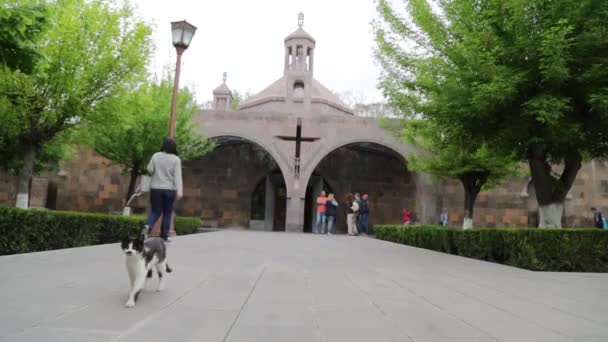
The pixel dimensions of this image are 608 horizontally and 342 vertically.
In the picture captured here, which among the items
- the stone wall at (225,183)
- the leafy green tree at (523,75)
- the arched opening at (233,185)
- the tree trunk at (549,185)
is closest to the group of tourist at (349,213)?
the arched opening at (233,185)

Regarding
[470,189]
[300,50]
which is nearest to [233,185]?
[300,50]

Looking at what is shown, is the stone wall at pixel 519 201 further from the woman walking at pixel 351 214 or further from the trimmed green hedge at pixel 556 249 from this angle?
the trimmed green hedge at pixel 556 249

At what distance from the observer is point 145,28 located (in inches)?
436

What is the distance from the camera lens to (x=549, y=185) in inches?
384

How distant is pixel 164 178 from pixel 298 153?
1530 centimetres

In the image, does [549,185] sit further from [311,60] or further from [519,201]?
[311,60]

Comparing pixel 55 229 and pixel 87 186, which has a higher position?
pixel 87 186

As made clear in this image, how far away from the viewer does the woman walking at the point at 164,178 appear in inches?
203

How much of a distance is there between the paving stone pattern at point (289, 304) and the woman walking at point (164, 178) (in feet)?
2.95

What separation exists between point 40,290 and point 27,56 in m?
3.84

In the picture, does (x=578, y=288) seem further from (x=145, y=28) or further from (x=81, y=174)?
(x=81, y=174)

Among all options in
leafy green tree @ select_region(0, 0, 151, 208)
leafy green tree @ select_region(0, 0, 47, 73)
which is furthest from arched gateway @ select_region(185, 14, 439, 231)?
leafy green tree @ select_region(0, 0, 47, 73)

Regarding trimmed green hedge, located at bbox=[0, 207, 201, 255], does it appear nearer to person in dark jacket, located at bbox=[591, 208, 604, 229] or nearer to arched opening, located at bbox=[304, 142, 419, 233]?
arched opening, located at bbox=[304, 142, 419, 233]

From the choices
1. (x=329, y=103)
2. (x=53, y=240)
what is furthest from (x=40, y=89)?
(x=329, y=103)
